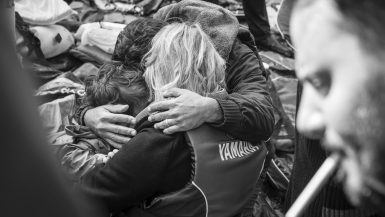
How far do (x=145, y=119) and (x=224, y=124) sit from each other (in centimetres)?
16

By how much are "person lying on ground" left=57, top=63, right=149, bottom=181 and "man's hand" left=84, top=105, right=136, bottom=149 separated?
0.02 meters

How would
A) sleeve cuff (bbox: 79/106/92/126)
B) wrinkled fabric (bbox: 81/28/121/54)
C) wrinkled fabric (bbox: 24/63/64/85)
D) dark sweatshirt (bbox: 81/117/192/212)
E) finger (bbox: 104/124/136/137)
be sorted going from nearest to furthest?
dark sweatshirt (bbox: 81/117/192/212), finger (bbox: 104/124/136/137), sleeve cuff (bbox: 79/106/92/126), wrinkled fabric (bbox: 24/63/64/85), wrinkled fabric (bbox: 81/28/121/54)

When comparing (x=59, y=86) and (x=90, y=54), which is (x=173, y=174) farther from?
(x=90, y=54)

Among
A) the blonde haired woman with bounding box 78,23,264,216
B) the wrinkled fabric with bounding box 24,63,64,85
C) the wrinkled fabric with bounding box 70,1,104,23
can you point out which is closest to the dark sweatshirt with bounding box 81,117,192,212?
the blonde haired woman with bounding box 78,23,264,216

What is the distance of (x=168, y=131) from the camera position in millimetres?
877

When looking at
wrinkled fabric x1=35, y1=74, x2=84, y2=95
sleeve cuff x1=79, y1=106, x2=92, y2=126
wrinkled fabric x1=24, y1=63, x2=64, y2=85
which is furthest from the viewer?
wrinkled fabric x1=24, y1=63, x2=64, y2=85

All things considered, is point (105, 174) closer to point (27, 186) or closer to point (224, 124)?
point (224, 124)

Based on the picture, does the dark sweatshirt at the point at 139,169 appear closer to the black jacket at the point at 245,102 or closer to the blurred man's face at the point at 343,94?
the black jacket at the point at 245,102

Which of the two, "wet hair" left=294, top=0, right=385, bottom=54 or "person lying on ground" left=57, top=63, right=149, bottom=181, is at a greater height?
"wet hair" left=294, top=0, right=385, bottom=54

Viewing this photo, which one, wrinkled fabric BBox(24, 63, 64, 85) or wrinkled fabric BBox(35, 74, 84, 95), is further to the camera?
wrinkled fabric BBox(24, 63, 64, 85)

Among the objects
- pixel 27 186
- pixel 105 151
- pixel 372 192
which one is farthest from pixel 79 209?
pixel 105 151

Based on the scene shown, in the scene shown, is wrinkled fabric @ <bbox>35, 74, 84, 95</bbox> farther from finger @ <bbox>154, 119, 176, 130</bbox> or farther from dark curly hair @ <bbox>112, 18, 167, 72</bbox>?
finger @ <bbox>154, 119, 176, 130</bbox>

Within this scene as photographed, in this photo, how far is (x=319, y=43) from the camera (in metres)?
0.31

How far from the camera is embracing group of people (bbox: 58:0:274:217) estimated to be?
883 millimetres
